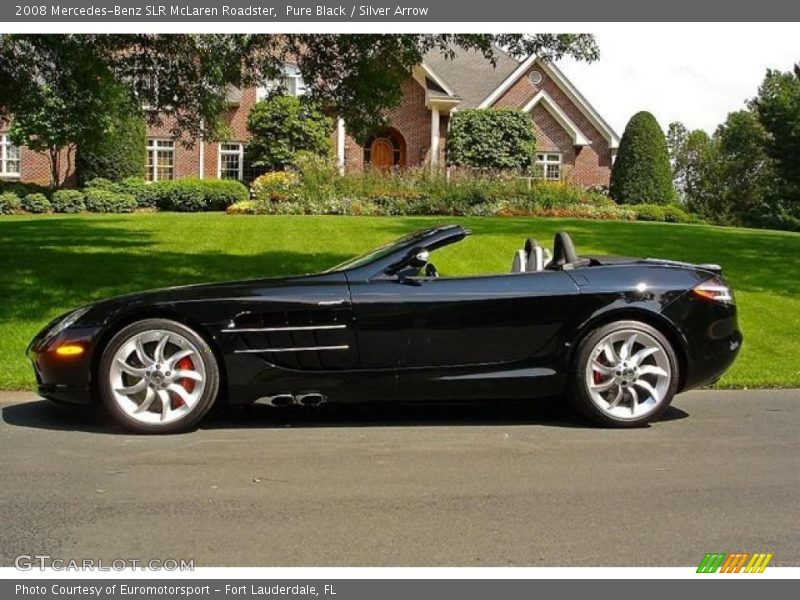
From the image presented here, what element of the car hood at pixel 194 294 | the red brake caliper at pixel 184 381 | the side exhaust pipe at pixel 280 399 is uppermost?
the car hood at pixel 194 294

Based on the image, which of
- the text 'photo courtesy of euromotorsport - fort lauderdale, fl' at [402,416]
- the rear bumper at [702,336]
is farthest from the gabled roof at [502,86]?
the rear bumper at [702,336]

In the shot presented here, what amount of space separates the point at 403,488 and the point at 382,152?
3160 centimetres

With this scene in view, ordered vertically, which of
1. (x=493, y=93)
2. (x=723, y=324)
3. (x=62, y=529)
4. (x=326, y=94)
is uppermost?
(x=493, y=93)

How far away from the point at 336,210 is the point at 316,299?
58.0 feet

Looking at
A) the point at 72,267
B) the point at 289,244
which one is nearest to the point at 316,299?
the point at 72,267

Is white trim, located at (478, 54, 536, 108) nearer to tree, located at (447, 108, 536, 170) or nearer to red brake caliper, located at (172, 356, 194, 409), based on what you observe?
tree, located at (447, 108, 536, 170)

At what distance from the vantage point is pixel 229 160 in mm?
33188

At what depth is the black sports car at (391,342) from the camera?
525cm

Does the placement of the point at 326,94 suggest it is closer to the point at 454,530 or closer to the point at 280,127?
the point at 454,530

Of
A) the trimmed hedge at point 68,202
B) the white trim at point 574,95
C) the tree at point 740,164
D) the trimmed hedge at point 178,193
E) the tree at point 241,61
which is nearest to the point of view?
the tree at point 241,61

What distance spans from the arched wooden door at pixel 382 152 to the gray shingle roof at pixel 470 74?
356 cm

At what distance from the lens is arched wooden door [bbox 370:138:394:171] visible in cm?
3500

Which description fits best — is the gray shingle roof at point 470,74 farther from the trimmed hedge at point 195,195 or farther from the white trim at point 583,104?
the trimmed hedge at point 195,195

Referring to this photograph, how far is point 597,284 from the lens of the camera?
217 inches
